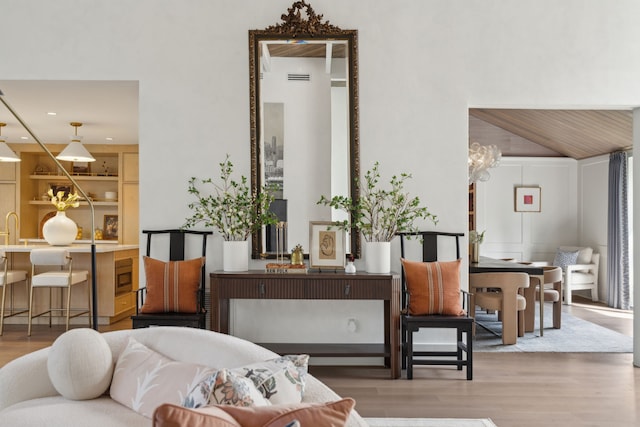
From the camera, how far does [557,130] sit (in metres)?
8.10

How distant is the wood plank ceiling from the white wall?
7.26 feet

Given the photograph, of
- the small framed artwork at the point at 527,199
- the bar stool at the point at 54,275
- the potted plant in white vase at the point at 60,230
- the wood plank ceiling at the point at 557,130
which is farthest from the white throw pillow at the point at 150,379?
the small framed artwork at the point at 527,199

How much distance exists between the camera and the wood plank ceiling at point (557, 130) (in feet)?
23.1

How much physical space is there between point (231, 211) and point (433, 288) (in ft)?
5.49

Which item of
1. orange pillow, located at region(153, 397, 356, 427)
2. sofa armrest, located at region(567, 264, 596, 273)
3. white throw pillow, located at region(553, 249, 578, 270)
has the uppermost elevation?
orange pillow, located at region(153, 397, 356, 427)

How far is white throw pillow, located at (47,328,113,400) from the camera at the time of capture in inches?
82.7

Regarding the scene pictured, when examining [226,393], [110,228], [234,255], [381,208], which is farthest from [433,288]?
[110,228]

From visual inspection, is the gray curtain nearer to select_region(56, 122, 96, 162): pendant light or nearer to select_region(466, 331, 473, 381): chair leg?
select_region(466, 331, 473, 381): chair leg

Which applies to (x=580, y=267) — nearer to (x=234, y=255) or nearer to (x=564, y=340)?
(x=564, y=340)

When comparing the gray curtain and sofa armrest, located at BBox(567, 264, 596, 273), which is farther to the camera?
sofa armrest, located at BBox(567, 264, 596, 273)

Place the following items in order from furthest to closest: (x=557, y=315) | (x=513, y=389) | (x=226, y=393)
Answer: (x=557, y=315), (x=513, y=389), (x=226, y=393)

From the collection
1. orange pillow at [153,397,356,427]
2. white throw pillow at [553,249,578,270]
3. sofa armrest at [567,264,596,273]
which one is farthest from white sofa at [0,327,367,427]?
white throw pillow at [553,249,578,270]

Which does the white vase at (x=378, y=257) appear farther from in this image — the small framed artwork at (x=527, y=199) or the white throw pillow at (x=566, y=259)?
the small framed artwork at (x=527, y=199)

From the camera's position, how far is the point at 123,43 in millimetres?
4395
